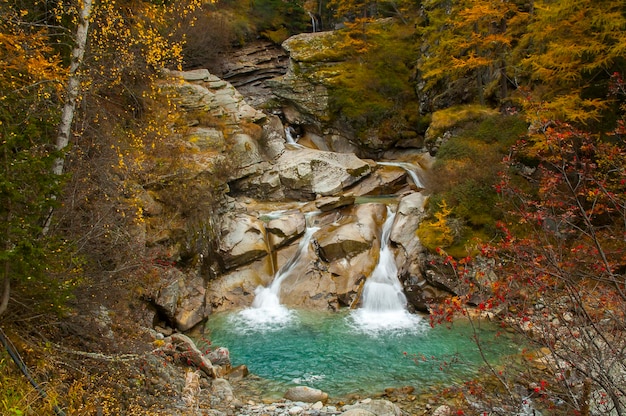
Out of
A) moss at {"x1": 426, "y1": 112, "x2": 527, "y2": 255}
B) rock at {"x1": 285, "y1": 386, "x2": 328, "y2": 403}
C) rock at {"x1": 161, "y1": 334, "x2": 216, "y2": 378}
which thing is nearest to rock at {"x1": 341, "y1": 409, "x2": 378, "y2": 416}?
rock at {"x1": 285, "y1": 386, "x2": 328, "y2": 403}

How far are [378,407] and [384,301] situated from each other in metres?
6.04

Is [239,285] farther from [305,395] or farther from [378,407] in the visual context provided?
[378,407]

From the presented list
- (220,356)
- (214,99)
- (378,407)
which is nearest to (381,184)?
(214,99)

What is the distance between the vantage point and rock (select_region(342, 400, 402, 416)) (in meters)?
7.22

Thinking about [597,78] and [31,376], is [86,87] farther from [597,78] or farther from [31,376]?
[597,78]

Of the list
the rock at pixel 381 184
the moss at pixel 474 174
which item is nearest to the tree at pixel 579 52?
the moss at pixel 474 174

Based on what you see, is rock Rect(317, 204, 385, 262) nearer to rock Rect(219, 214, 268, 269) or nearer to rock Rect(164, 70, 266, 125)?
rock Rect(219, 214, 268, 269)

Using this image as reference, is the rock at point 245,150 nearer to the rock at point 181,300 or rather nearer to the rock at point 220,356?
the rock at point 181,300

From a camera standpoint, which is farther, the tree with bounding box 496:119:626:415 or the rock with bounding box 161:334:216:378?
the rock with bounding box 161:334:216:378

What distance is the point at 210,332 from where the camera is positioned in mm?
11453

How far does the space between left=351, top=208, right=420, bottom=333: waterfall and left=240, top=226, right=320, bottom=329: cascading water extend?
2.37 metres

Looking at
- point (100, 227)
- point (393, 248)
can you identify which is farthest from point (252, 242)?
point (100, 227)

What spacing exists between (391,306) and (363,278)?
1.39m

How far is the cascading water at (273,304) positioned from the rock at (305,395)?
365 centimetres
